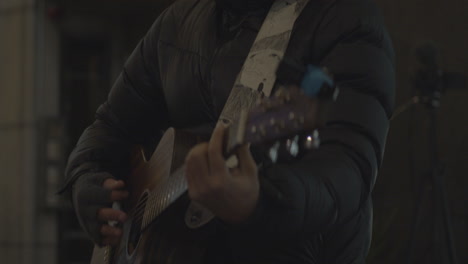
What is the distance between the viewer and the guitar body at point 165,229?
77.0 inches

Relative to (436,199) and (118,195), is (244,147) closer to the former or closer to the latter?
(118,195)

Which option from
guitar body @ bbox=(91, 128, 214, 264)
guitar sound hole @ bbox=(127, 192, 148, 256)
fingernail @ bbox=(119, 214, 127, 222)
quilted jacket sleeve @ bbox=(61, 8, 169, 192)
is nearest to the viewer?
guitar body @ bbox=(91, 128, 214, 264)

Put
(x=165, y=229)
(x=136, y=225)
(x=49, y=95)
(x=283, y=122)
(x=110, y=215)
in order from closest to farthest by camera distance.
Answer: (x=283, y=122) → (x=165, y=229) → (x=136, y=225) → (x=110, y=215) → (x=49, y=95)

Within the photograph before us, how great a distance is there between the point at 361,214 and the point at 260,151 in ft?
1.13

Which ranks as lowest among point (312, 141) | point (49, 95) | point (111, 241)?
point (49, 95)

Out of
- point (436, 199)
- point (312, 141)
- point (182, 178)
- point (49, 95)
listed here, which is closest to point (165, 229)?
point (182, 178)

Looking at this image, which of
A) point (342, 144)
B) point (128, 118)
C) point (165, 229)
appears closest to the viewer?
point (342, 144)

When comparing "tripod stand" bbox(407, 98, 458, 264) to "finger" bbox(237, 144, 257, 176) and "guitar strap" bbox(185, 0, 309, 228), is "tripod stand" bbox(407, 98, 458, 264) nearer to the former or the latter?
"guitar strap" bbox(185, 0, 309, 228)

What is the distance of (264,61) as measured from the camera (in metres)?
2.05

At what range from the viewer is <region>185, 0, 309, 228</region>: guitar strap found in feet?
6.64

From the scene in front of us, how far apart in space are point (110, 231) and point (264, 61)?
67 centimetres

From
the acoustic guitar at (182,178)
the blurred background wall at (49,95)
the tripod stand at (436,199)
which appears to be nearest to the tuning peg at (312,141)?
the acoustic guitar at (182,178)

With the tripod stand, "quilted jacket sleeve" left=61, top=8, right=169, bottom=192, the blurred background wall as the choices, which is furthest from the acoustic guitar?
the blurred background wall

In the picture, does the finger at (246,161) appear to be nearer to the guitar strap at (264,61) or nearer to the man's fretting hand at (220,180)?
the man's fretting hand at (220,180)
